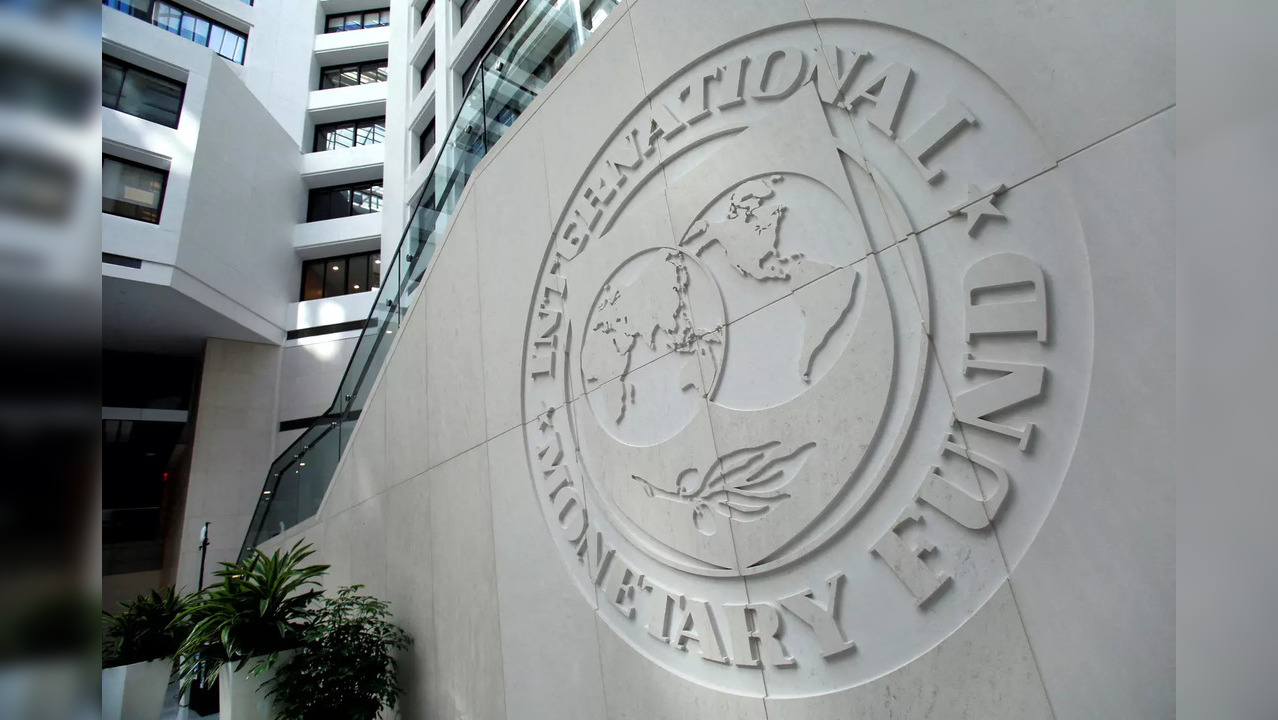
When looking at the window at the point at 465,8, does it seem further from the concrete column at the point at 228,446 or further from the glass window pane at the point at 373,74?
the concrete column at the point at 228,446

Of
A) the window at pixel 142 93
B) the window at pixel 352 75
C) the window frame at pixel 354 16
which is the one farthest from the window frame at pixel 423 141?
the window frame at pixel 354 16

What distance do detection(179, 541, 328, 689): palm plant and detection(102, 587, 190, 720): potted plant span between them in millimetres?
810

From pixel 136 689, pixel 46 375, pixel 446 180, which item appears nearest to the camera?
pixel 46 375

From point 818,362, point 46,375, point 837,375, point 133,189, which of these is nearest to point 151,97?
point 133,189

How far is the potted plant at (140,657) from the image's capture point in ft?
19.1

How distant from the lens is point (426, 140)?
1580 cm

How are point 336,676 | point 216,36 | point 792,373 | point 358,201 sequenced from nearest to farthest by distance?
point 792,373 < point 336,676 < point 216,36 < point 358,201

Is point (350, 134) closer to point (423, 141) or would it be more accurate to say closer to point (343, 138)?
point (343, 138)

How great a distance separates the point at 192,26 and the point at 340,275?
7.81 metres

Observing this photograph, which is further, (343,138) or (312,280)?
(343,138)

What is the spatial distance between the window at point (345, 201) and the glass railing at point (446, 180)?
1072 cm

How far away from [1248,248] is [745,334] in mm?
1932

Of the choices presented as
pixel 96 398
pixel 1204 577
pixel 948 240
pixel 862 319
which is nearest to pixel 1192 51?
pixel 1204 577

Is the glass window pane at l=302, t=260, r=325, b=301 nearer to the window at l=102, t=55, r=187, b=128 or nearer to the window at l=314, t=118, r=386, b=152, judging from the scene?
the window at l=314, t=118, r=386, b=152
